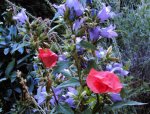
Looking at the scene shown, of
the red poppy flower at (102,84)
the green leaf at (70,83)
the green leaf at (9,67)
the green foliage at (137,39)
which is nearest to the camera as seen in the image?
the red poppy flower at (102,84)

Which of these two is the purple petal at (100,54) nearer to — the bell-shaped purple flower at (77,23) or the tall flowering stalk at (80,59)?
the tall flowering stalk at (80,59)

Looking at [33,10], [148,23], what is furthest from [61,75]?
[33,10]

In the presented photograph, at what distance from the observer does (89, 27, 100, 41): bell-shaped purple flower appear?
120cm

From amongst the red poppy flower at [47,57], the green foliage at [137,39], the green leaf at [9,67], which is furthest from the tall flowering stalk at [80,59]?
the green foliage at [137,39]

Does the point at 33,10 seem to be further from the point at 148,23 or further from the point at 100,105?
the point at 100,105

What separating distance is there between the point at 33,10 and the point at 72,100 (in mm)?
2522

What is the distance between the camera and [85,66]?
4.09 ft

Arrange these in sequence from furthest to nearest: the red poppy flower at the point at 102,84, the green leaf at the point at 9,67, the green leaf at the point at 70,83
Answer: the green leaf at the point at 9,67, the green leaf at the point at 70,83, the red poppy flower at the point at 102,84

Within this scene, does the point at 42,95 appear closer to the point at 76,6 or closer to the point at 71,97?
the point at 71,97

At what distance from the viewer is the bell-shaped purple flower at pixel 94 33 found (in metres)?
1.20

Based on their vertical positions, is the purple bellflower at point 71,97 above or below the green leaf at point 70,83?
below

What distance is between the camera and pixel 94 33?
121cm

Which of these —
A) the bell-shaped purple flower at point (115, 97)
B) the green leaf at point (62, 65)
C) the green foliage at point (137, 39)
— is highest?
the green leaf at point (62, 65)

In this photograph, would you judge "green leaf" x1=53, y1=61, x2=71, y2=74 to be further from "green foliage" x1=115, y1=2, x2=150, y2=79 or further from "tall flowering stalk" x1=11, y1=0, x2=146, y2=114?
"green foliage" x1=115, y1=2, x2=150, y2=79
